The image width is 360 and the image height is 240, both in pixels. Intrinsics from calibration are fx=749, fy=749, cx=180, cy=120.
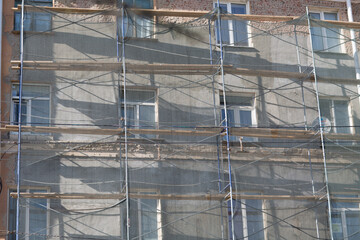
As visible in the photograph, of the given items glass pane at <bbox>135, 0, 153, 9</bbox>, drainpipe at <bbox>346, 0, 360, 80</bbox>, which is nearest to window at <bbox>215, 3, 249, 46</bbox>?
glass pane at <bbox>135, 0, 153, 9</bbox>

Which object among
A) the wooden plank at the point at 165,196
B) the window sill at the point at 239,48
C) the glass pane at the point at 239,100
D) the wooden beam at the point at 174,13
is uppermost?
the wooden beam at the point at 174,13

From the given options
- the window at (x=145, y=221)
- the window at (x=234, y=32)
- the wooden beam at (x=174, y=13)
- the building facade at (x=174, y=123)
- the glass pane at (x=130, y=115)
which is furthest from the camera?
the window at (x=234, y=32)

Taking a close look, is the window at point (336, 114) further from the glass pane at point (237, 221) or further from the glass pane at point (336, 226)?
the glass pane at point (237, 221)

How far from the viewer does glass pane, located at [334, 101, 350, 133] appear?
808 inches

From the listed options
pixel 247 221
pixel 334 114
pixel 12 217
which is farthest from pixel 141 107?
pixel 334 114

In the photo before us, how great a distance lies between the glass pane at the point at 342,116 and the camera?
20531mm

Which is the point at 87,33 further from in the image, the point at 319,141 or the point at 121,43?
the point at 319,141

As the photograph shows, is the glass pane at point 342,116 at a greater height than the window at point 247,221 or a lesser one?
greater

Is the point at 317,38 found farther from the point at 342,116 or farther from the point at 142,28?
the point at 142,28

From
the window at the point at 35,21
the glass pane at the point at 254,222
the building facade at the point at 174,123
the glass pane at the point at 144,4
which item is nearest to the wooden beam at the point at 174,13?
the building facade at the point at 174,123

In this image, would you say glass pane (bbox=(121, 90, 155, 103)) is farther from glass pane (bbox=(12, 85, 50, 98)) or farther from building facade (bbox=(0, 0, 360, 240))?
glass pane (bbox=(12, 85, 50, 98))

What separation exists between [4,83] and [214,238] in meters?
6.76

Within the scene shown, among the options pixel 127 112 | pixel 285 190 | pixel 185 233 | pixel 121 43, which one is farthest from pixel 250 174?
pixel 121 43

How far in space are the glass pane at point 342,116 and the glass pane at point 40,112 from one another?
7.83m
